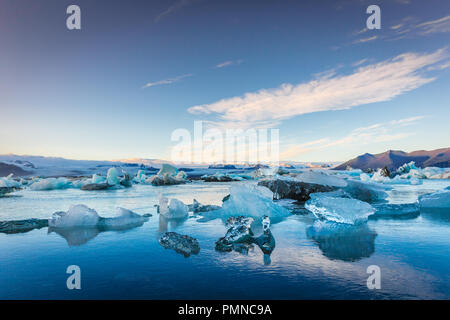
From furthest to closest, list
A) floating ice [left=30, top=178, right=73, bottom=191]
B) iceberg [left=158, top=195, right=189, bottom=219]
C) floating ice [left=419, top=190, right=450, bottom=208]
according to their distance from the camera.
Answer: floating ice [left=30, top=178, right=73, bottom=191] < floating ice [left=419, top=190, right=450, bottom=208] < iceberg [left=158, top=195, right=189, bottom=219]

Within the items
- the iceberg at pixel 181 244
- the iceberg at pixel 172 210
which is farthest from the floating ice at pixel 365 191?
the iceberg at pixel 181 244

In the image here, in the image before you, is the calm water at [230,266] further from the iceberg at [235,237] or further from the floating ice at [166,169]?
the floating ice at [166,169]

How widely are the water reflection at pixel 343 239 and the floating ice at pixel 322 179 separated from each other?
3498mm

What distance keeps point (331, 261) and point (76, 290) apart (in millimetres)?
2796

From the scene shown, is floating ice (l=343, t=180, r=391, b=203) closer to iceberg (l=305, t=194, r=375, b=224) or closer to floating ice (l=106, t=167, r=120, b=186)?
iceberg (l=305, t=194, r=375, b=224)

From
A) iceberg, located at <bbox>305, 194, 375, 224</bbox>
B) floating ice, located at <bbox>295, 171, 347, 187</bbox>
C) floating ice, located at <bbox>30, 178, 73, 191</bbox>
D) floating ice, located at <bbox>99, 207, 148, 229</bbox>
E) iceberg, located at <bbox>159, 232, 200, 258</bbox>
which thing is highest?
floating ice, located at <bbox>295, 171, 347, 187</bbox>

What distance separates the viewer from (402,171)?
107 ft

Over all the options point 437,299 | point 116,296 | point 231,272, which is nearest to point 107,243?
point 116,296

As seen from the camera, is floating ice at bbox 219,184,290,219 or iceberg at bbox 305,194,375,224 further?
floating ice at bbox 219,184,290,219

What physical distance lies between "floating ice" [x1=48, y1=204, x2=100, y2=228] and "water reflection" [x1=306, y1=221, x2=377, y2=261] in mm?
4517

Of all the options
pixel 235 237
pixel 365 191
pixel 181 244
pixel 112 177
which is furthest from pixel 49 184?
pixel 365 191

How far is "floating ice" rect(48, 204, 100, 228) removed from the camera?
17.1 feet

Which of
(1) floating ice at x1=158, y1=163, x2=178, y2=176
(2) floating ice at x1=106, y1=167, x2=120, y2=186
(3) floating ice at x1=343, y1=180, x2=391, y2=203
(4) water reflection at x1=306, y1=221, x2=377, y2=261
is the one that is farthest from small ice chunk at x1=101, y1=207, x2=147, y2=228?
(1) floating ice at x1=158, y1=163, x2=178, y2=176

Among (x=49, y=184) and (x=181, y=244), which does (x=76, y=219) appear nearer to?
(x=181, y=244)
